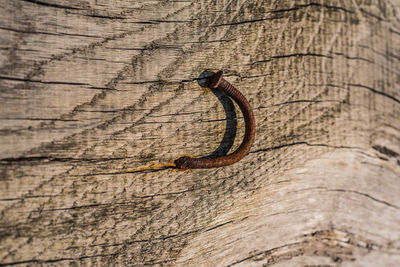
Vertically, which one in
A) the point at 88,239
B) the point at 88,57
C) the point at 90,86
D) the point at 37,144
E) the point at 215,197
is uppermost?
the point at 88,57

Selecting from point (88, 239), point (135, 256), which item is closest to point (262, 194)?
point (135, 256)

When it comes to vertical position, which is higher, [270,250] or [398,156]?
[398,156]

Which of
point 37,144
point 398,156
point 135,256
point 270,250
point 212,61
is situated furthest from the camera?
point 398,156

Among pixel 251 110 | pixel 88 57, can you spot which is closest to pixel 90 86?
pixel 88 57

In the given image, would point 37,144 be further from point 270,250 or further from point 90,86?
point 270,250

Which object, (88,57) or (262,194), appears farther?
(262,194)

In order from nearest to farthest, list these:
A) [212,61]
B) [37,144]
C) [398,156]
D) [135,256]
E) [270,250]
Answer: [37,144] < [135,256] < [212,61] < [270,250] < [398,156]
